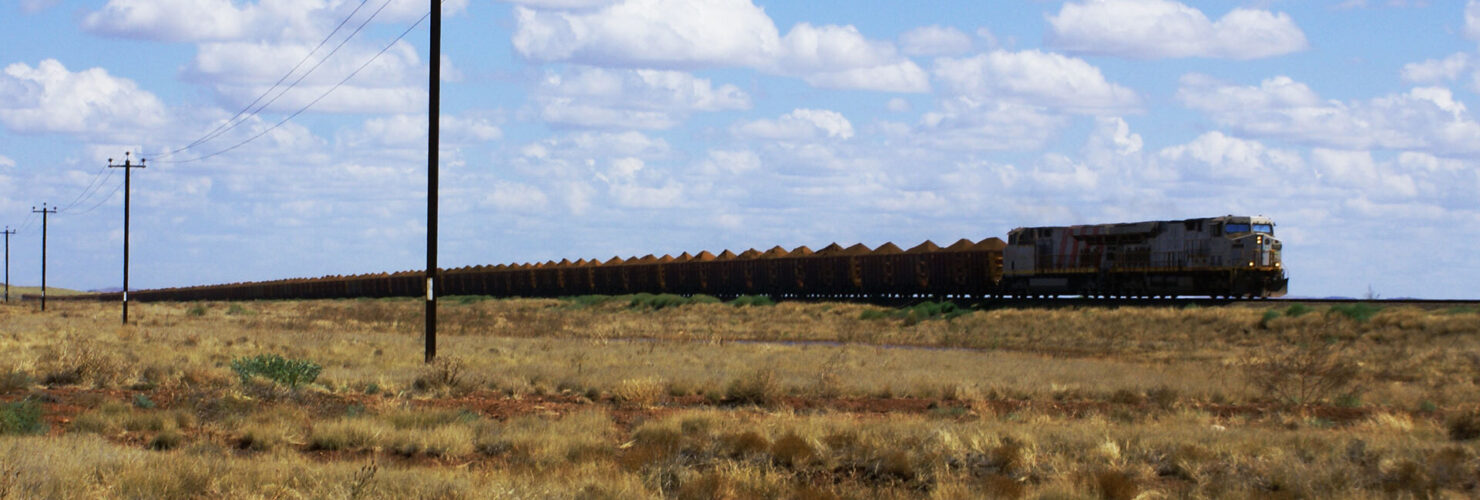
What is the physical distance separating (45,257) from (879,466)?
83310mm

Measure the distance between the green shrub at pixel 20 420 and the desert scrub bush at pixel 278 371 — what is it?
5.26m

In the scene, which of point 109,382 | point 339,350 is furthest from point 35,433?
point 339,350

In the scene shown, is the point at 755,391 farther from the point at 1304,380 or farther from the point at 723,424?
the point at 1304,380

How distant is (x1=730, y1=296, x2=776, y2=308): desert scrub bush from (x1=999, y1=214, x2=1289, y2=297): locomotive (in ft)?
43.0

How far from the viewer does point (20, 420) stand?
12578 mm

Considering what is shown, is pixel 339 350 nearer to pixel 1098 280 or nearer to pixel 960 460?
pixel 960 460

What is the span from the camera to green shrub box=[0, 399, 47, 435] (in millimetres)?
12312

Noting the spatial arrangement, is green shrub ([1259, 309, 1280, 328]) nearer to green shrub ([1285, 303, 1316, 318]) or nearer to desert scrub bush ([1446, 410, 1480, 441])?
green shrub ([1285, 303, 1316, 318])

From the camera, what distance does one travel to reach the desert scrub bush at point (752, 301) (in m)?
64.0

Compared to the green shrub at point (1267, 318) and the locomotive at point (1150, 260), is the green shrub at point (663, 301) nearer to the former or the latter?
the locomotive at point (1150, 260)

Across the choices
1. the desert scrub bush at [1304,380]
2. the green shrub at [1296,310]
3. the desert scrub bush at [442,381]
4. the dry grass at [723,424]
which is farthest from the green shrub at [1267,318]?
the desert scrub bush at [442,381]

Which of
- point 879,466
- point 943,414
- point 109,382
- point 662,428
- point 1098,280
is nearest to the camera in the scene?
point 879,466

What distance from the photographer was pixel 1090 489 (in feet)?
35.8

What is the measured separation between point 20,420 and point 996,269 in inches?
1952
